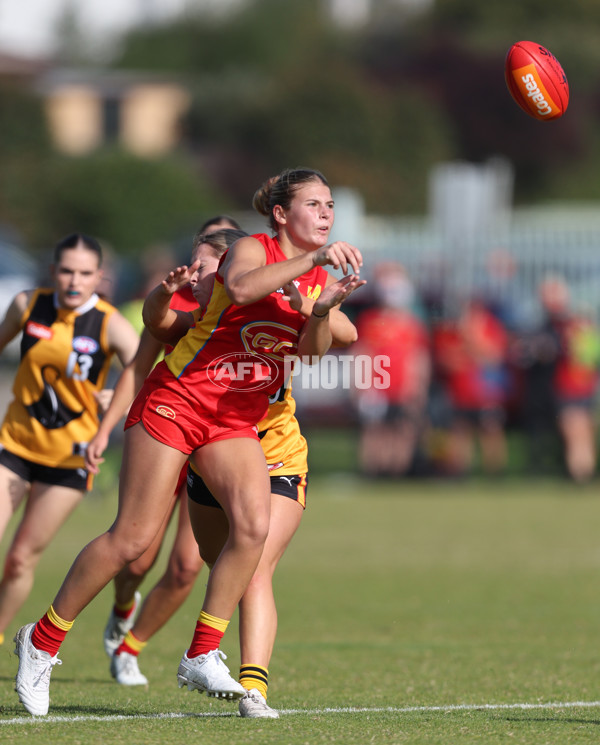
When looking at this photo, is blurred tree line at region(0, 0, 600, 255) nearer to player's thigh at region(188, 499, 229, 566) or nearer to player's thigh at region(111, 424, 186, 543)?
player's thigh at region(188, 499, 229, 566)

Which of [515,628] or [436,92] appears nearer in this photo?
[515,628]

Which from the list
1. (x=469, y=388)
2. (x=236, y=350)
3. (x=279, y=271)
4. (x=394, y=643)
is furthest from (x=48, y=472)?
(x=469, y=388)

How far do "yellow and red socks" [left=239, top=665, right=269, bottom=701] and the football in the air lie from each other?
2.85m

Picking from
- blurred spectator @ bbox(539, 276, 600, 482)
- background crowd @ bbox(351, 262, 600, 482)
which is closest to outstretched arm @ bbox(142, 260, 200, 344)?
background crowd @ bbox(351, 262, 600, 482)

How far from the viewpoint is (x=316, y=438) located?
69.4 feet

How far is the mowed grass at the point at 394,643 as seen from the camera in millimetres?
5223

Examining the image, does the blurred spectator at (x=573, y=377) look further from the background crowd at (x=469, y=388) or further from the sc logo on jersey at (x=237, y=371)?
the sc logo on jersey at (x=237, y=371)

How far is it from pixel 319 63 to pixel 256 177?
21.3ft

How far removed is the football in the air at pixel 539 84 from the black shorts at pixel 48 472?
284 cm

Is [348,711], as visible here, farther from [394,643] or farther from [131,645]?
[394,643]

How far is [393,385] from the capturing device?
1691 cm

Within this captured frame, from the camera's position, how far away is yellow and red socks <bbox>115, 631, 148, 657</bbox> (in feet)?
22.4

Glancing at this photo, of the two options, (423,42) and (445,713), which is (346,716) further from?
(423,42)

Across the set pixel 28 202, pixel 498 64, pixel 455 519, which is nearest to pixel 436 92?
pixel 498 64
